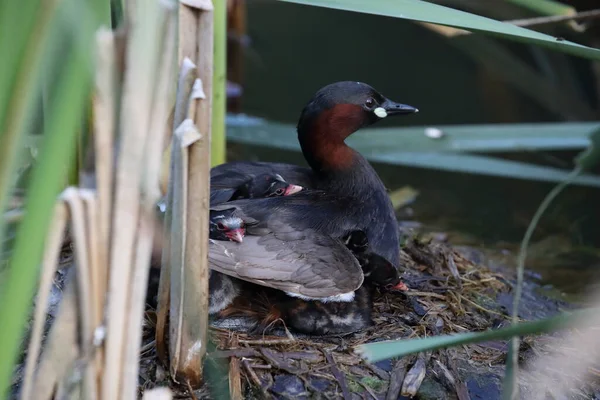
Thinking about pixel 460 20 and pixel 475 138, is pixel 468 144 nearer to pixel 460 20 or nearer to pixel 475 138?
pixel 475 138

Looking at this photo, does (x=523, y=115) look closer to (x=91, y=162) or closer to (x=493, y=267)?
(x=493, y=267)

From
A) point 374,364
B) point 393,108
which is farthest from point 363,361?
point 393,108

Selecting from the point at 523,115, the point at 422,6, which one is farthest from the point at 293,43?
the point at 422,6

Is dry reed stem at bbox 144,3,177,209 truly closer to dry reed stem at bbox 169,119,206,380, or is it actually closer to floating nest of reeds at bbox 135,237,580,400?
dry reed stem at bbox 169,119,206,380

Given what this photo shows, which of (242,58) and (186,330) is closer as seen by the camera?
(186,330)

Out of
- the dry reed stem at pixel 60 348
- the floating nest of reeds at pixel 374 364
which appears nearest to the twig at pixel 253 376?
the floating nest of reeds at pixel 374 364

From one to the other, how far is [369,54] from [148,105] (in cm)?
643

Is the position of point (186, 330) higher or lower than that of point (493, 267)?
higher

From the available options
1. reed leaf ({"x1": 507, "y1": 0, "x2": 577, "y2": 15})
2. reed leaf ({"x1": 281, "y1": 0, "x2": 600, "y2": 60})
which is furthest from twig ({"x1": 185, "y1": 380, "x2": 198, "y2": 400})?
reed leaf ({"x1": 507, "y1": 0, "x2": 577, "y2": 15})

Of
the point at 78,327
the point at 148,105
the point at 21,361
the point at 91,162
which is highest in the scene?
the point at 148,105

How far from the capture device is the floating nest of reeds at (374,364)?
2.74 m

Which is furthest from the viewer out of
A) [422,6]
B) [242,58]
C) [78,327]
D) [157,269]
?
[242,58]

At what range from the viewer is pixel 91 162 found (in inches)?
65.5

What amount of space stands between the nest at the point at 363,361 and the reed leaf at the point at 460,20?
1.09 metres
